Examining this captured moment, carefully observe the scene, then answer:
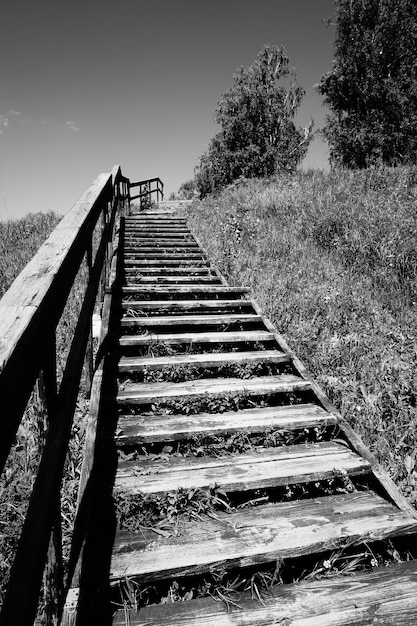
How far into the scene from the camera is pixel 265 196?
10.4m

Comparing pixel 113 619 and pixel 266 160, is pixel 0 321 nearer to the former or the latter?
pixel 113 619

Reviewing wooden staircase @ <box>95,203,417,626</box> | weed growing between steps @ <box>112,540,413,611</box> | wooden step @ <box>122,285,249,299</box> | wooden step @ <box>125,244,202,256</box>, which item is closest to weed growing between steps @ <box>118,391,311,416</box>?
wooden staircase @ <box>95,203,417,626</box>

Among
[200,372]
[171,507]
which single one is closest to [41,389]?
[171,507]

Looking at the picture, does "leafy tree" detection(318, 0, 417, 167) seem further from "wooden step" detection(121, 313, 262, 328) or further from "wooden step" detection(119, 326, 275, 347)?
"wooden step" detection(119, 326, 275, 347)

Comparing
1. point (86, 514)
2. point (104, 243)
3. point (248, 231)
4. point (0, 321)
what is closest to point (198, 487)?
point (86, 514)

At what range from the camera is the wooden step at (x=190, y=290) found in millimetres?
4867

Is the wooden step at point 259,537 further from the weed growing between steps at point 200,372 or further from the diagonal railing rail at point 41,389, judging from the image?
the weed growing between steps at point 200,372

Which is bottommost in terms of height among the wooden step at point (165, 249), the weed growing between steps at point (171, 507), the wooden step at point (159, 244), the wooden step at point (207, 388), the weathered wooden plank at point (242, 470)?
the weed growing between steps at point (171, 507)

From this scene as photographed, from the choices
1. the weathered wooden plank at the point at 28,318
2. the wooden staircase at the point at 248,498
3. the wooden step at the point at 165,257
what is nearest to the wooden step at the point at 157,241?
the wooden step at the point at 165,257

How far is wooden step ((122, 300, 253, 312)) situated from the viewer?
444cm

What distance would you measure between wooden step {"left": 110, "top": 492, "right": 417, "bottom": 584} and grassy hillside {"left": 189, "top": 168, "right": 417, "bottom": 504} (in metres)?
0.65

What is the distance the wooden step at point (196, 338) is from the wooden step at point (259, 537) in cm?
188

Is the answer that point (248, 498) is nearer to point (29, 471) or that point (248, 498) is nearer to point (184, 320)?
point (29, 471)

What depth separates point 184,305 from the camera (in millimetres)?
4586
